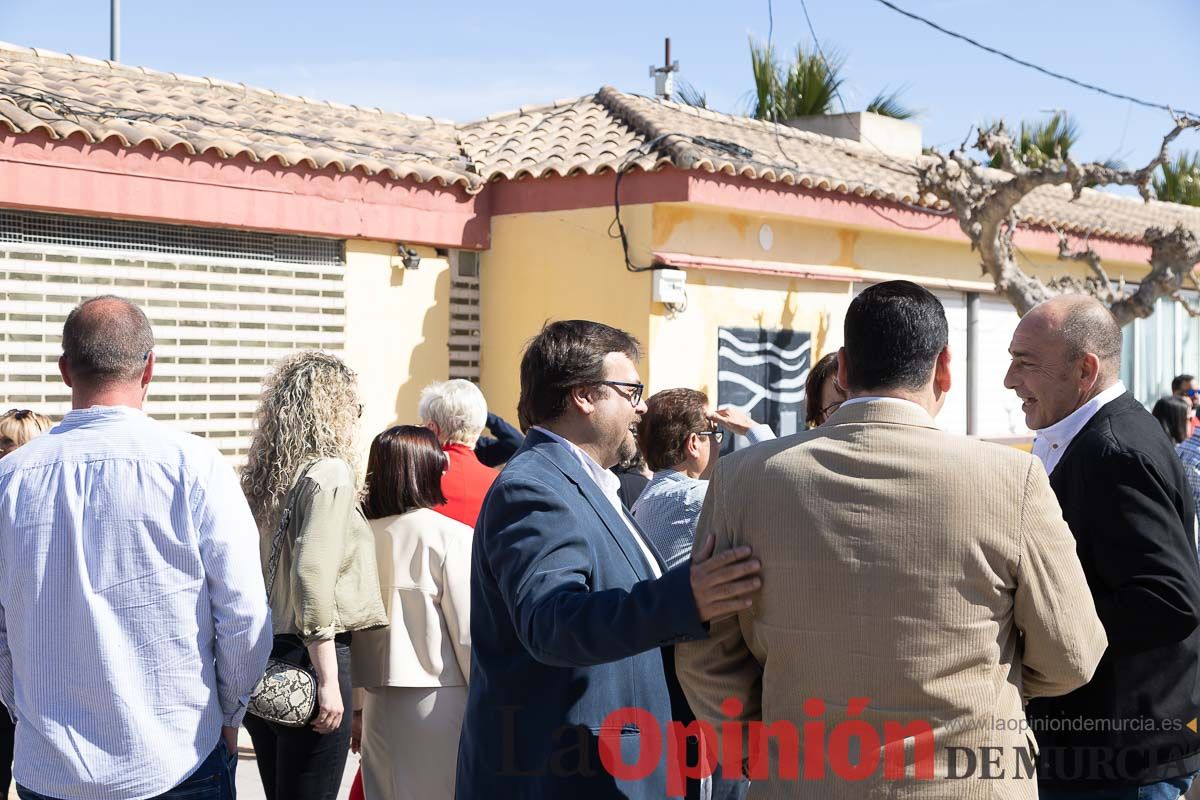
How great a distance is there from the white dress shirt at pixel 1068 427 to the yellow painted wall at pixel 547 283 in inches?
226

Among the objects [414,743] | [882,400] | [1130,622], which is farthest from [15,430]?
[1130,622]

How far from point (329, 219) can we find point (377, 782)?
5.26 metres

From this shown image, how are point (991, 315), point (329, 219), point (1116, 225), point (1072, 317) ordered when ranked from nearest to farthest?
point (1072, 317)
point (329, 219)
point (991, 315)
point (1116, 225)

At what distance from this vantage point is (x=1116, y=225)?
14.2m

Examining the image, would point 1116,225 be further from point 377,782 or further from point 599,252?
point 377,782

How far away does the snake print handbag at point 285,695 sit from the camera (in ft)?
11.6

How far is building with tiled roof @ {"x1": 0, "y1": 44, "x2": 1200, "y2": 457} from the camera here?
7414 millimetres

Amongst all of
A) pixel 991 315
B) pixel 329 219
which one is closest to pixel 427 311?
pixel 329 219

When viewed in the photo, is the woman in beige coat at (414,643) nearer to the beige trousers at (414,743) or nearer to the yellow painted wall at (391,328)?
the beige trousers at (414,743)

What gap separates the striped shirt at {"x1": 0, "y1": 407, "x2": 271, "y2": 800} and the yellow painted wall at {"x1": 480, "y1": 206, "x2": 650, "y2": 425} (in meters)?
6.25

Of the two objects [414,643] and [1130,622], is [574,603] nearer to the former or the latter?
[1130,622]

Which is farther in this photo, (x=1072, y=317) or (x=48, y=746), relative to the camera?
(x=1072, y=317)

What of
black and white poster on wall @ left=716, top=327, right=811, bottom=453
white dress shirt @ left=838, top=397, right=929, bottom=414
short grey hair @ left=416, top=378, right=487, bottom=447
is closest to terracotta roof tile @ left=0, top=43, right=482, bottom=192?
black and white poster on wall @ left=716, top=327, right=811, bottom=453

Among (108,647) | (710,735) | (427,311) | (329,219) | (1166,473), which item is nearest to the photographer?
(710,735)
